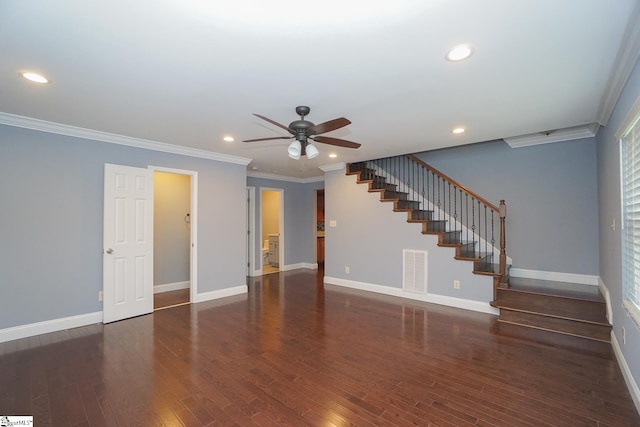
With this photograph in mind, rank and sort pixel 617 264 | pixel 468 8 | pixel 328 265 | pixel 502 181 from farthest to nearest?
pixel 328 265 < pixel 502 181 < pixel 617 264 < pixel 468 8

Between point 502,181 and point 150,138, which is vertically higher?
point 150,138

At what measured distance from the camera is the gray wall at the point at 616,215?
2.26 metres

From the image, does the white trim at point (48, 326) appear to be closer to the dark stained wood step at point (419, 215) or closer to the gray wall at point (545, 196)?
the dark stained wood step at point (419, 215)

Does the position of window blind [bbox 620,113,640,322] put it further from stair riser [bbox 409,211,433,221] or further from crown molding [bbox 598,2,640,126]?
stair riser [bbox 409,211,433,221]

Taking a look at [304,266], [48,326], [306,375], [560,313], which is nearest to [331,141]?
[306,375]

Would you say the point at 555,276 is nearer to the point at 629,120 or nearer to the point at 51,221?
the point at 629,120

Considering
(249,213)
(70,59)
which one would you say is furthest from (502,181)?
(70,59)

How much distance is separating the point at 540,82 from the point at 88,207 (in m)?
5.37

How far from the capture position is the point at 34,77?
246 centimetres

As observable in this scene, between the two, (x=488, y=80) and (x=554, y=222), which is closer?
(x=488, y=80)

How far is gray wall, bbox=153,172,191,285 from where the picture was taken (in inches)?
222

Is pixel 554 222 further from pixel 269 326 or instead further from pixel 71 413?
pixel 71 413

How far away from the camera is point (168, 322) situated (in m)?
4.04

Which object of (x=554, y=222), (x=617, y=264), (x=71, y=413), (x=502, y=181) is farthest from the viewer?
(x=502, y=181)
